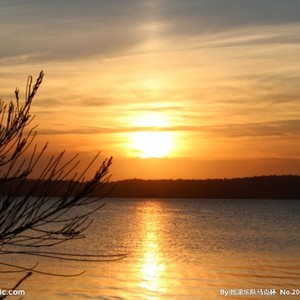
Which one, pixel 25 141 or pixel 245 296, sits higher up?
pixel 25 141

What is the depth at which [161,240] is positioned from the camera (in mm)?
74188

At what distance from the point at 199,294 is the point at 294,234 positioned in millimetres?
54258

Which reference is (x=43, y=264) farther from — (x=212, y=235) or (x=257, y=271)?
(x=212, y=235)

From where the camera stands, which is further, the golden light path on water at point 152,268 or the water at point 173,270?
the golden light path on water at point 152,268

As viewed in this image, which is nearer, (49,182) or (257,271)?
(49,182)

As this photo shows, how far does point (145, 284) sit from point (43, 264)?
36.1 ft

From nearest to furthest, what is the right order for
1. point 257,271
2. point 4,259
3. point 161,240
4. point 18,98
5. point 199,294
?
point 18,98
point 199,294
point 257,271
point 4,259
point 161,240

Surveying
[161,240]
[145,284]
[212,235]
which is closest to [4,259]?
[145,284]

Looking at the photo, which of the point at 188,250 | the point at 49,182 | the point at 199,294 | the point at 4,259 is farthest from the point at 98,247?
the point at 49,182

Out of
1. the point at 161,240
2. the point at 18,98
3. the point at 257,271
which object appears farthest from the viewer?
the point at 161,240

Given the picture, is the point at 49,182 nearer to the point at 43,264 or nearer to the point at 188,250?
the point at 43,264

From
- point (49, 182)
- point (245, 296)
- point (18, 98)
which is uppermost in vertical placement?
point (18, 98)

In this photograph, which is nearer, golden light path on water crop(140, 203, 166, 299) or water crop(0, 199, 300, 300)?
water crop(0, 199, 300, 300)

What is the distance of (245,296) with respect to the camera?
32.2 metres
